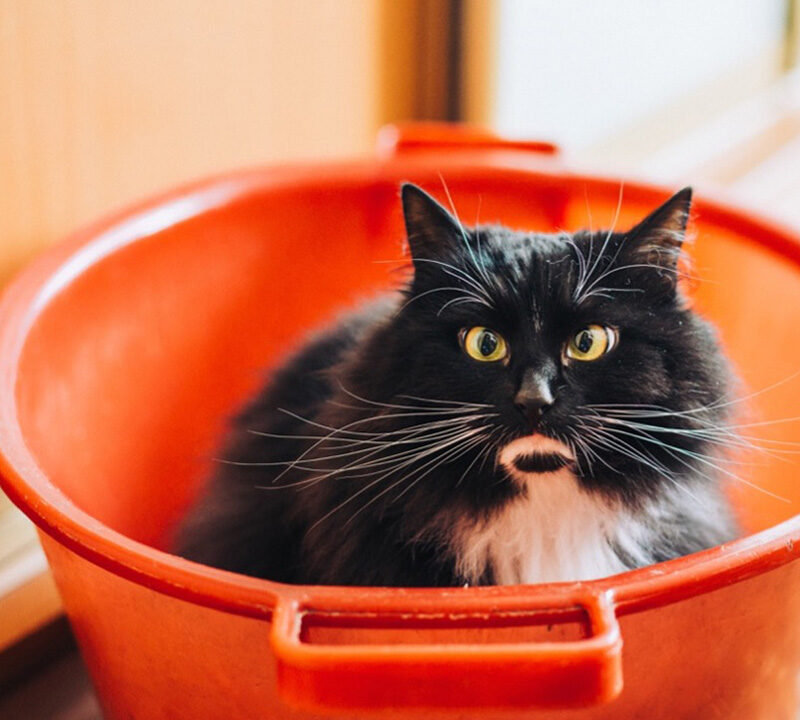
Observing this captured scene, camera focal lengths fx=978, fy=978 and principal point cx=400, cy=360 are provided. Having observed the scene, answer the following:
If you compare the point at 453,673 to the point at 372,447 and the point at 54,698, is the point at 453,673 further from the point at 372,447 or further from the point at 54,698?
the point at 54,698

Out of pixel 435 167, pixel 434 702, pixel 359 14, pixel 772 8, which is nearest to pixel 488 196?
pixel 435 167

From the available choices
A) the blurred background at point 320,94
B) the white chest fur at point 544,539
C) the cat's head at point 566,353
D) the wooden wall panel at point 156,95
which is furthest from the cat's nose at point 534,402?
the wooden wall panel at point 156,95

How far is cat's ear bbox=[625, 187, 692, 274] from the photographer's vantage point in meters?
0.83

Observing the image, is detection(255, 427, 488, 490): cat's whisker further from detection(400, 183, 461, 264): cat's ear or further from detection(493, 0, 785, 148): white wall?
detection(493, 0, 785, 148): white wall

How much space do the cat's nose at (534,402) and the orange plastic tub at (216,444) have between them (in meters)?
0.16

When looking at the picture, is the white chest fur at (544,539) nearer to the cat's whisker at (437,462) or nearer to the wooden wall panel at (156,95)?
the cat's whisker at (437,462)

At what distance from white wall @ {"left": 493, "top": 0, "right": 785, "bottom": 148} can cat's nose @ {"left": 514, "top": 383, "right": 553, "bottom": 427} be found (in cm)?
112

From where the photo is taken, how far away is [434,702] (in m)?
0.60

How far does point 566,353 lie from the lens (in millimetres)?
801

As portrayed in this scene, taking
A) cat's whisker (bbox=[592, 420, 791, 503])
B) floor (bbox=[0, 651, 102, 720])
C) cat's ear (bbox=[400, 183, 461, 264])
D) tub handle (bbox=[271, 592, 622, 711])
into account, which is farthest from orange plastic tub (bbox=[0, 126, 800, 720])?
cat's ear (bbox=[400, 183, 461, 264])

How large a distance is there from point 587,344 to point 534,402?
9 centimetres

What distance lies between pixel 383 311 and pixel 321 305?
0.37m

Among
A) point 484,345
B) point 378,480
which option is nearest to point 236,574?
point 378,480

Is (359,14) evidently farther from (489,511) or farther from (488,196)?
(489,511)
